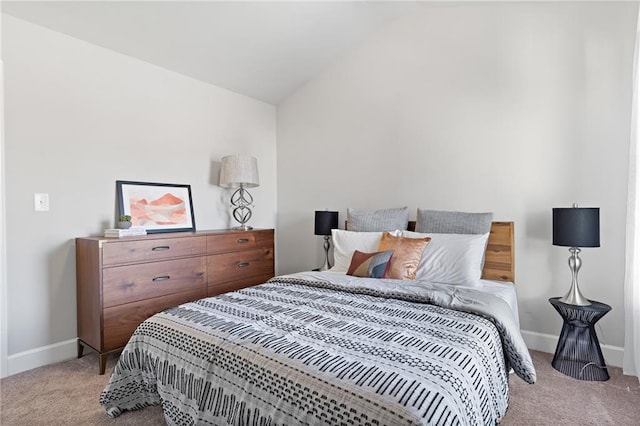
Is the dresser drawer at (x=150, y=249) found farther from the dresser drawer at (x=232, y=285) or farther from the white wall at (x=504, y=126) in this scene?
the white wall at (x=504, y=126)

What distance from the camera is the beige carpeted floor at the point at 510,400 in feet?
5.82

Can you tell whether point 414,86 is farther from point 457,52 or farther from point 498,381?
point 498,381

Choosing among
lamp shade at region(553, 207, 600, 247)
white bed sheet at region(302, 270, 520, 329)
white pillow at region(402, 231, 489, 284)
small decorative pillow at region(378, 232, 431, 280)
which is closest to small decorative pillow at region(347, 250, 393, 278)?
small decorative pillow at region(378, 232, 431, 280)

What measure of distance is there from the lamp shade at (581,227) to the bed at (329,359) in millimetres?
852

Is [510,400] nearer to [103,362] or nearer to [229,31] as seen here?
[103,362]

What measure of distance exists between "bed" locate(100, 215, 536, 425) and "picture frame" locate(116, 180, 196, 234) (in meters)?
1.36

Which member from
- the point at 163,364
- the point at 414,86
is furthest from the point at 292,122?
the point at 163,364

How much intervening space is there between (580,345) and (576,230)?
2.57 ft

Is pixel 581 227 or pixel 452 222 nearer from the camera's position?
pixel 581 227

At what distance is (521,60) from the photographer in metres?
2.73

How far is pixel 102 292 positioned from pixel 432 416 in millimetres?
2202

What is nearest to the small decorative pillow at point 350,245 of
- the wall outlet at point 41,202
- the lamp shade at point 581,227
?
A: the lamp shade at point 581,227

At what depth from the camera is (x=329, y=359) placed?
119 cm

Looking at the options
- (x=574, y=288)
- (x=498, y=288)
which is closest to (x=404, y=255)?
(x=498, y=288)
